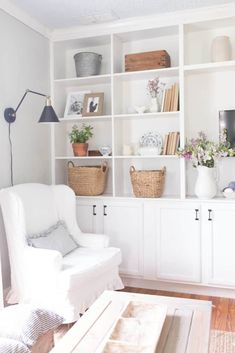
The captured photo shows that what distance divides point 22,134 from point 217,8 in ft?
6.57

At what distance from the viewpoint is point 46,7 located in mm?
3002

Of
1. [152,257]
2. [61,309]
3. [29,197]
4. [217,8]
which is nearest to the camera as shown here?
[61,309]

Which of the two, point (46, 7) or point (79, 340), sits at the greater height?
point (46, 7)

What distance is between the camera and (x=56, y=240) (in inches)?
109

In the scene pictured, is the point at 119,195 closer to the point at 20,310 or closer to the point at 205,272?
the point at 205,272

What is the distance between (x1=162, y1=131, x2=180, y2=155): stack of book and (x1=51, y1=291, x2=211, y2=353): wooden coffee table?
5.33 feet

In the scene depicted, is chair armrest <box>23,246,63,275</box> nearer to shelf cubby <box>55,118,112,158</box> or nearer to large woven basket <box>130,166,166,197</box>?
large woven basket <box>130,166,166,197</box>

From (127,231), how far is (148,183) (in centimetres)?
49

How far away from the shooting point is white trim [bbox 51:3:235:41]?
3.05m

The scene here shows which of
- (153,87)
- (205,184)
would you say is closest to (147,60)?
(153,87)

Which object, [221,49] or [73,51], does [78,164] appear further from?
[221,49]

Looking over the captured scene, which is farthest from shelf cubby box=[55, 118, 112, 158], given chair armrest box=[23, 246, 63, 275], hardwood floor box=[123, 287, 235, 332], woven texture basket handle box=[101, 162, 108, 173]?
hardwood floor box=[123, 287, 235, 332]

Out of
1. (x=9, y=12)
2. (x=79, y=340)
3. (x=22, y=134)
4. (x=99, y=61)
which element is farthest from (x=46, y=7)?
(x=79, y=340)

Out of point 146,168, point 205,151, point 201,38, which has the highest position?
point 201,38
